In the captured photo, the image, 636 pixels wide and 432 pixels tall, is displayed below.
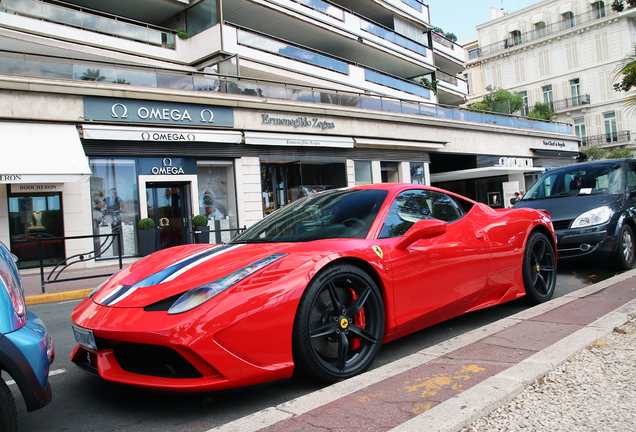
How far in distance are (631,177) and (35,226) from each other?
1305 cm

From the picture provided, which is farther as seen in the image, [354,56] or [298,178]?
[354,56]

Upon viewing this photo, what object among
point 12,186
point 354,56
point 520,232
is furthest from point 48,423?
point 354,56

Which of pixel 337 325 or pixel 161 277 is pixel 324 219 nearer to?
pixel 337 325

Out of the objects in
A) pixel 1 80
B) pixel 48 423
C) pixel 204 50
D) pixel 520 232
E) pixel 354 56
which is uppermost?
pixel 354 56

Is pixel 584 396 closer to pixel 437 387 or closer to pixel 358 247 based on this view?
pixel 437 387

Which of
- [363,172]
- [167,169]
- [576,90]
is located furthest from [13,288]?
[576,90]

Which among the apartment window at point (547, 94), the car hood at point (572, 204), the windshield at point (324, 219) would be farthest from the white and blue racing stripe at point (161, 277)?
the apartment window at point (547, 94)

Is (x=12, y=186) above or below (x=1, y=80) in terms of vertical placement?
below

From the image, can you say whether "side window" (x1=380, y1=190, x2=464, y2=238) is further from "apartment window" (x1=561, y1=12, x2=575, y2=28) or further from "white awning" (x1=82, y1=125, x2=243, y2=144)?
"apartment window" (x1=561, y1=12, x2=575, y2=28)

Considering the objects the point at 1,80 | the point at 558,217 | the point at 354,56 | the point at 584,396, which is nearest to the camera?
the point at 584,396

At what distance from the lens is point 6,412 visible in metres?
1.83

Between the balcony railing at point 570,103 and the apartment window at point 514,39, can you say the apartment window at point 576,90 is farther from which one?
the apartment window at point 514,39

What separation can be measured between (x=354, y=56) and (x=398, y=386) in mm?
26758

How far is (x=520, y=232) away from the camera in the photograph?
14.3 ft
